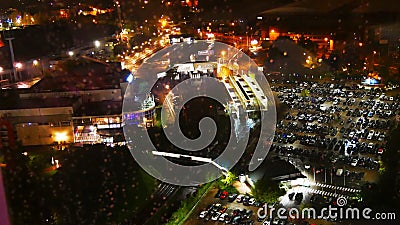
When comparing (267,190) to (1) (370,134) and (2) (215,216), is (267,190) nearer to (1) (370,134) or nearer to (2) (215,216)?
(2) (215,216)

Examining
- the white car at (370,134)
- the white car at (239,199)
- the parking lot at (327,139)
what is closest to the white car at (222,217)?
the parking lot at (327,139)

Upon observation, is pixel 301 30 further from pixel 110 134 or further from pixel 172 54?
pixel 110 134

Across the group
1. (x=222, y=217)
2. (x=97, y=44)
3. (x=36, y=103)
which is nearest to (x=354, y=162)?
(x=222, y=217)

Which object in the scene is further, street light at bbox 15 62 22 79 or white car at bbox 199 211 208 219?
street light at bbox 15 62 22 79

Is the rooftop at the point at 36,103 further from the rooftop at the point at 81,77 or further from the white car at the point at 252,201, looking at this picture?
the white car at the point at 252,201

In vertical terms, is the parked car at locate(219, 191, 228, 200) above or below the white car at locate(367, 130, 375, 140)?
below

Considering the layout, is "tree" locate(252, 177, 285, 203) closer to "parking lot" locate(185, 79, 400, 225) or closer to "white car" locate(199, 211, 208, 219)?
"parking lot" locate(185, 79, 400, 225)

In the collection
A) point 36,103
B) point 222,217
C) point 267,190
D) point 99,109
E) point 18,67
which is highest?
point 18,67

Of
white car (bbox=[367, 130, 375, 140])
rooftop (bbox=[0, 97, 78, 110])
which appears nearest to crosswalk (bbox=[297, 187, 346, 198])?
white car (bbox=[367, 130, 375, 140])
